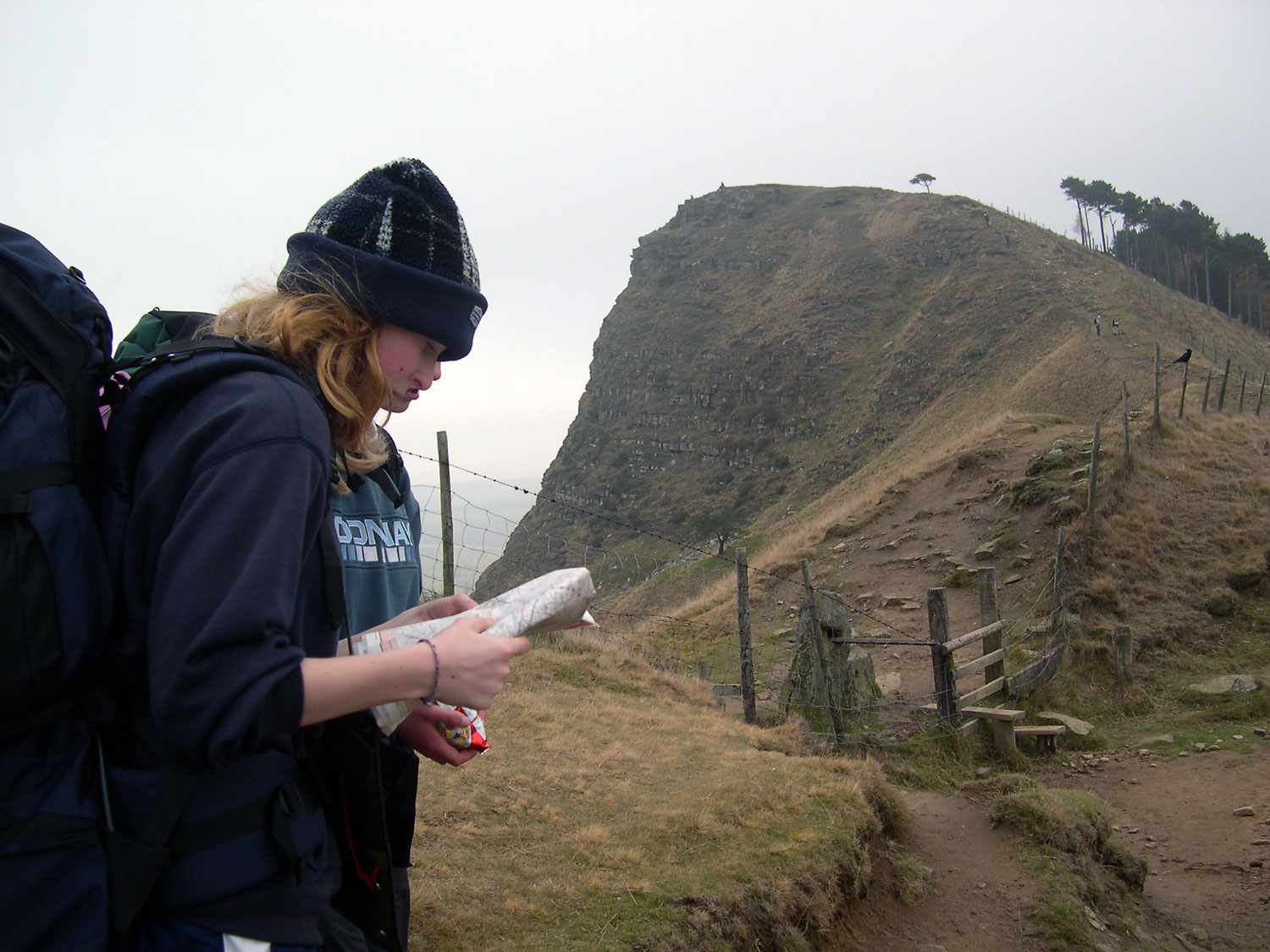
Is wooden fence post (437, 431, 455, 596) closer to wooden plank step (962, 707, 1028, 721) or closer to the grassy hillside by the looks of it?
the grassy hillside

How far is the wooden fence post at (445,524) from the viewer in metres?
8.55

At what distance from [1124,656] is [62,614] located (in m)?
12.7

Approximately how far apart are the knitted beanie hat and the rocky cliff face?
40.0m

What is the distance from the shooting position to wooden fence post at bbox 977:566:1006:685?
10.5 meters

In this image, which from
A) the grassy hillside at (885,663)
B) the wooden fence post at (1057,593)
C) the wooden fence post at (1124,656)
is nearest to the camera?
the grassy hillside at (885,663)

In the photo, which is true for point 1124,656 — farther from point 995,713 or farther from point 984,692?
point 995,713

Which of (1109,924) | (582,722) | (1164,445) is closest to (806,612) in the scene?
(582,722)

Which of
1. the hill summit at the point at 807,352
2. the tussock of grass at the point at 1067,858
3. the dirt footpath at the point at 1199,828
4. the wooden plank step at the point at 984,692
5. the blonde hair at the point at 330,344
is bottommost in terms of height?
the dirt footpath at the point at 1199,828

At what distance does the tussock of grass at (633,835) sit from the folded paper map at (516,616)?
2584 millimetres

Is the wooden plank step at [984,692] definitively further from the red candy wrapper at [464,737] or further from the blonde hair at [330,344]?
the blonde hair at [330,344]

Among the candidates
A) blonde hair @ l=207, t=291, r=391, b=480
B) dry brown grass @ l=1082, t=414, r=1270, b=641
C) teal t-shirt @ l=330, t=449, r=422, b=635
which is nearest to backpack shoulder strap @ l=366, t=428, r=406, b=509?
teal t-shirt @ l=330, t=449, r=422, b=635

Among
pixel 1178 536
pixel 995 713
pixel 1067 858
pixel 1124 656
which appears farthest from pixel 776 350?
pixel 1067 858

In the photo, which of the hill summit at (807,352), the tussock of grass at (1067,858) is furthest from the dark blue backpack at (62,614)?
the hill summit at (807,352)

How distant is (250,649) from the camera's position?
1.24m
